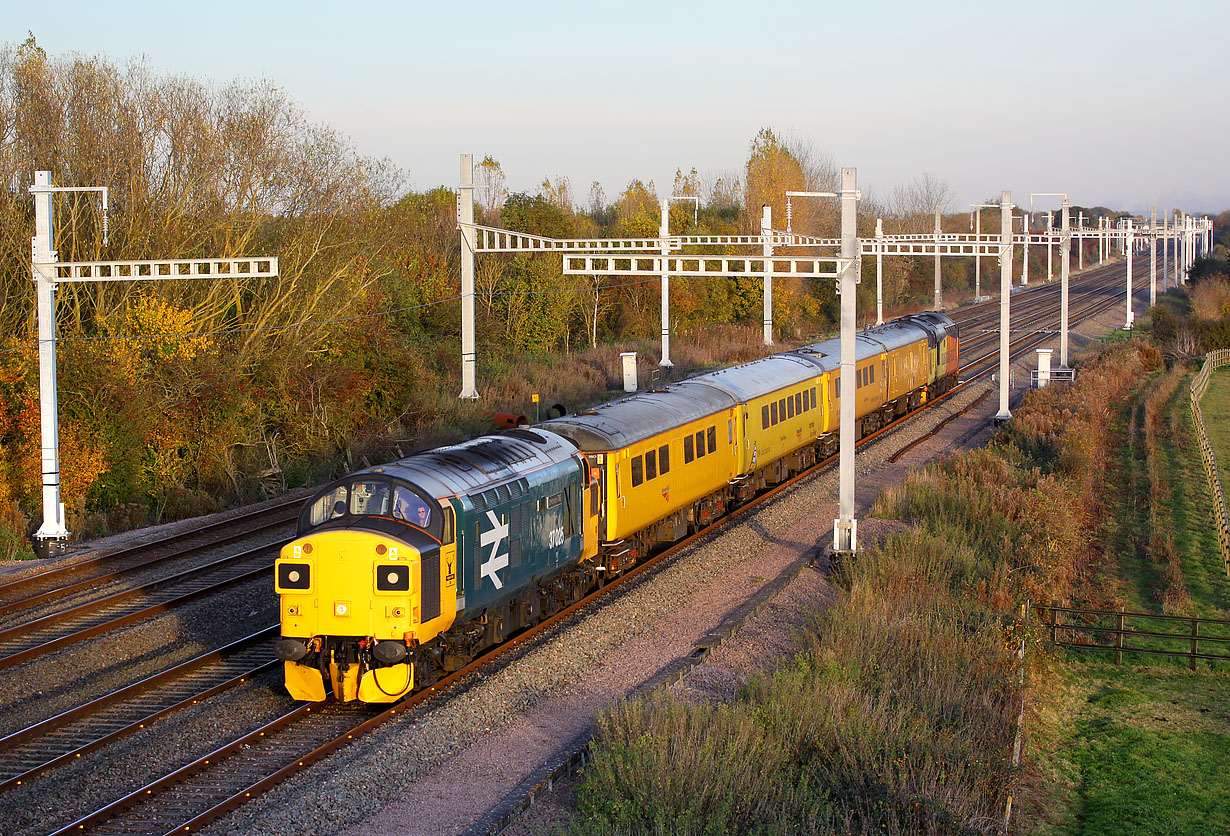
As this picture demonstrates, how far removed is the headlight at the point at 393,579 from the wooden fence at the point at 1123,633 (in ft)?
29.6

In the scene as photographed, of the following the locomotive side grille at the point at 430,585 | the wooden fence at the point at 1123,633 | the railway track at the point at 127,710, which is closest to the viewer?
the railway track at the point at 127,710

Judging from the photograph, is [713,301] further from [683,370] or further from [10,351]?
[10,351]

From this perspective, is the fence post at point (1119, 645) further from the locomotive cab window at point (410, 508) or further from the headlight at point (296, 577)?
the headlight at point (296, 577)

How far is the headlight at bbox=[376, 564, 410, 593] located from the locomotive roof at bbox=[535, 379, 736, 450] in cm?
545

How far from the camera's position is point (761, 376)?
26.0m

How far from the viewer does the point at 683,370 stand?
152ft

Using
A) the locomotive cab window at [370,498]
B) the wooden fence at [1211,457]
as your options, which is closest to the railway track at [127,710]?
the locomotive cab window at [370,498]

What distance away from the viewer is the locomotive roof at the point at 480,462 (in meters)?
13.2

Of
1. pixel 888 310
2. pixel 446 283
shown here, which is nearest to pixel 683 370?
pixel 446 283

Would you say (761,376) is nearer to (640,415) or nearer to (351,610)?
(640,415)

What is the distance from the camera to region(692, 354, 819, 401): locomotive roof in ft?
79.4

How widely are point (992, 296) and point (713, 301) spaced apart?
41007 mm

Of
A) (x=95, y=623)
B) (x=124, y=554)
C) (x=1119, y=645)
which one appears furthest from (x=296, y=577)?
(x=1119, y=645)

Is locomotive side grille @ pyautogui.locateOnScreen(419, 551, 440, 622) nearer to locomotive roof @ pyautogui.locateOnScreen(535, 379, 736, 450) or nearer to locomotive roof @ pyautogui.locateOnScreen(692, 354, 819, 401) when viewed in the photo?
locomotive roof @ pyautogui.locateOnScreen(535, 379, 736, 450)
